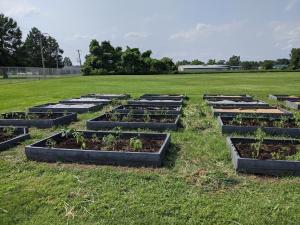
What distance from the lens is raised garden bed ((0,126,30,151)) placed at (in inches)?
234

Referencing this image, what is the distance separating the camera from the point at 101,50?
189 feet

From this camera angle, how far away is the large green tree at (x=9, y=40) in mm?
59938

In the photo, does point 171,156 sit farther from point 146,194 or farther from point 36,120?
point 36,120

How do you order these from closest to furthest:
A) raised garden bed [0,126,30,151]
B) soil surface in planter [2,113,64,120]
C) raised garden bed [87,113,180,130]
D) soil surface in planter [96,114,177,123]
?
raised garden bed [0,126,30,151] < raised garden bed [87,113,180,130] < soil surface in planter [96,114,177,123] < soil surface in planter [2,113,64,120]

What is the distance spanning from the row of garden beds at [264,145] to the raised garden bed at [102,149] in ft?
4.22

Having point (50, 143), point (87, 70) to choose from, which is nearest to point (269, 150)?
point (50, 143)

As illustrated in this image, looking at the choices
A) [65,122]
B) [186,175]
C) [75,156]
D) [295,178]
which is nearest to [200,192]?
[186,175]

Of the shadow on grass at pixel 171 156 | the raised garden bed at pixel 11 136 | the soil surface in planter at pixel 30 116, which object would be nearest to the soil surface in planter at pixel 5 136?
the raised garden bed at pixel 11 136

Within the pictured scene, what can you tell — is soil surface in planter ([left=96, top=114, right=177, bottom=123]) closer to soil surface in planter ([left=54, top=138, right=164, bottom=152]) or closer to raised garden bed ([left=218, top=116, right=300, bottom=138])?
raised garden bed ([left=218, top=116, right=300, bottom=138])

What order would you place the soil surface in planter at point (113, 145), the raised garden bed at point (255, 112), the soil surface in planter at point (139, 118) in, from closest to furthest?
1. the soil surface in planter at point (113, 145)
2. the soil surface in planter at point (139, 118)
3. the raised garden bed at point (255, 112)

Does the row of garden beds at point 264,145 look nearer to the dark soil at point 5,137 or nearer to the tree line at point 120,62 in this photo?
the dark soil at point 5,137

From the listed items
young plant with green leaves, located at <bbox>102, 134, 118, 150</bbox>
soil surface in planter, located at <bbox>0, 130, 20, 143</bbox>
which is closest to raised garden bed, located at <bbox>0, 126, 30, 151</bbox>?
soil surface in planter, located at <bbox>0, 130, 20, 143</bbox>

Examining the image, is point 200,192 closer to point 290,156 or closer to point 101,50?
point 290,156

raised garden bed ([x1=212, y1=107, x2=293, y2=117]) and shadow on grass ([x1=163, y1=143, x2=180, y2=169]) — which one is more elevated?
raised garden bed ([x1=212, y1=107, x2=293, y2=117])
